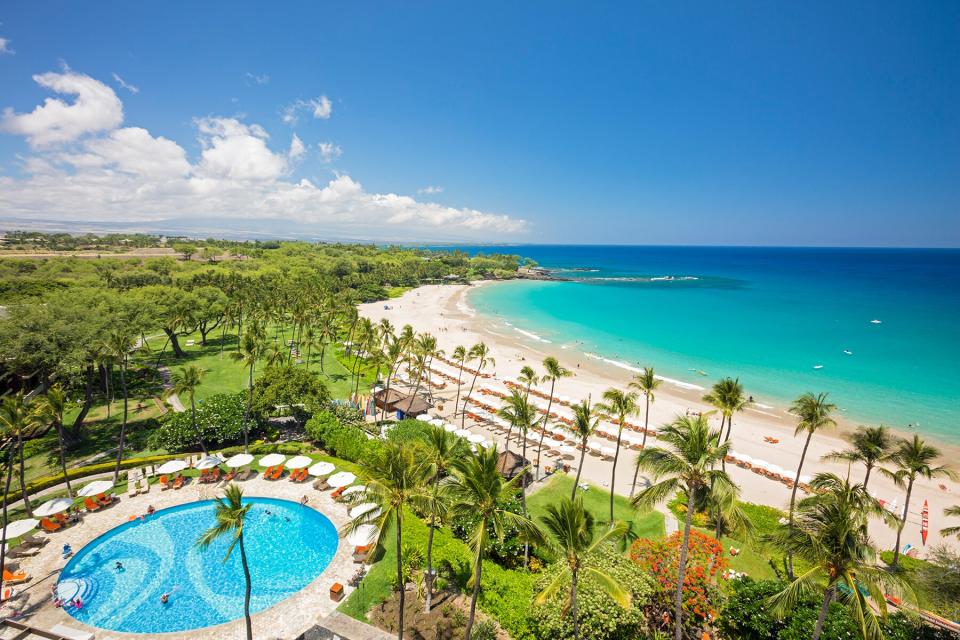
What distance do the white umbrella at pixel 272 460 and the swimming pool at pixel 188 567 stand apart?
277 cm

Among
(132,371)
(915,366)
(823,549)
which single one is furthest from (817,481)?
(915,366)

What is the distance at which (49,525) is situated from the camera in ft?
76.1

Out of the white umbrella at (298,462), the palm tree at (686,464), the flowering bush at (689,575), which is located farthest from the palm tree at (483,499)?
the white umbrella at (298,462)

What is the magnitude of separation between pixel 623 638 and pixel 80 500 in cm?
3326

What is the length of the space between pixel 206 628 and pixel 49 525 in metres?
14.0

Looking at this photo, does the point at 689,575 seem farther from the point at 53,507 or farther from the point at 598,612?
the point at 53,507

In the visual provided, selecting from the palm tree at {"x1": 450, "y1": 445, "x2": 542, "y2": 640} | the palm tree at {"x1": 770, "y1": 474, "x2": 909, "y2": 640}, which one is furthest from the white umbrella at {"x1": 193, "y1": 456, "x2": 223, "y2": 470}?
the palm tree at {"x1": 770, "y1": 474, "x2": 909, "y2": 640}

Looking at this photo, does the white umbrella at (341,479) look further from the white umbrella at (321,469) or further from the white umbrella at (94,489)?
the white umbrella at (94,489)

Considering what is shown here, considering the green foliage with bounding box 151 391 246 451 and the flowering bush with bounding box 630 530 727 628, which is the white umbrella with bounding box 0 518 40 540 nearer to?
the green foliage with bounding box 151 391 246 451

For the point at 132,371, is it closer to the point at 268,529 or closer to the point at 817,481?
the point at 268,529

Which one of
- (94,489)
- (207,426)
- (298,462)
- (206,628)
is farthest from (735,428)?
(94,489)

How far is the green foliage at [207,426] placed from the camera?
31.4 meters

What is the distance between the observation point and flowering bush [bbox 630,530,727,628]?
1745 cm

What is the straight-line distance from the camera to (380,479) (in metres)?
14.7
